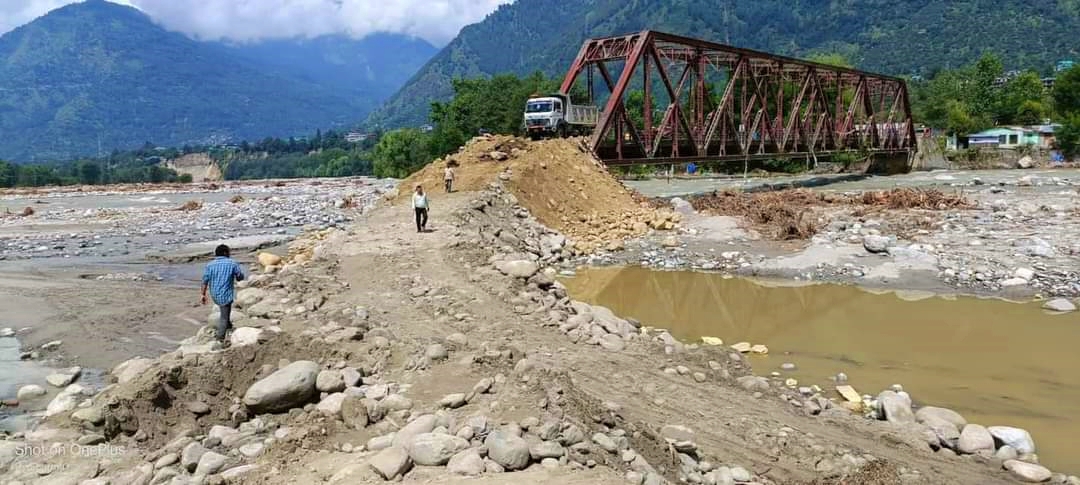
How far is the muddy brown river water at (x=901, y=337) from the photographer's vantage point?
10.4m

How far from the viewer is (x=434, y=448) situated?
611 centimetres

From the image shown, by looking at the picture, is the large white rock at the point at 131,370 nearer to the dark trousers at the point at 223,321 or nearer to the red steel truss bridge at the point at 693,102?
the dark trousers at the point at 223,321

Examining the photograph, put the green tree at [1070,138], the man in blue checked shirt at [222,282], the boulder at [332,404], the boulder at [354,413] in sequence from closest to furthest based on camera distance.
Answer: the boulder at [354,413] < the boulder at [332,404] < the man in blue checked shirt at [222,282] < the green tree at [1070,138]

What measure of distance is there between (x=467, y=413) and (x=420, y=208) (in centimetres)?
1245

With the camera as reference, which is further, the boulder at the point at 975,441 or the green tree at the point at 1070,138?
the green tree at the point at 1070,138

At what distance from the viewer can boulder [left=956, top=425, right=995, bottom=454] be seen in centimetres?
834

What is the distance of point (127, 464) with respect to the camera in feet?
23.4

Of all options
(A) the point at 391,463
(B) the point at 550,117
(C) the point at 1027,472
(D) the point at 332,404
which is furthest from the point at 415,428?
(B) the point at 550,117

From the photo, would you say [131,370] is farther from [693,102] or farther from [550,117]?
[693,102]

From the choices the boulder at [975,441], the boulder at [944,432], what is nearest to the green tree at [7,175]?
the boulder at [944,432]

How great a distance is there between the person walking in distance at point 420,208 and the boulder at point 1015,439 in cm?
1428

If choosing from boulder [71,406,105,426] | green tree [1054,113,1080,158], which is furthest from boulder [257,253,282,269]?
green tree [1054,113,1080,158]

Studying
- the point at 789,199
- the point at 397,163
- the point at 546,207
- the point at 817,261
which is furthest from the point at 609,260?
the point at 397,163

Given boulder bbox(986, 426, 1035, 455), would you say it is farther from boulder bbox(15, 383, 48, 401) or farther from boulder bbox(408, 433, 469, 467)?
boulder bbox(15, 383, 48, 401)
